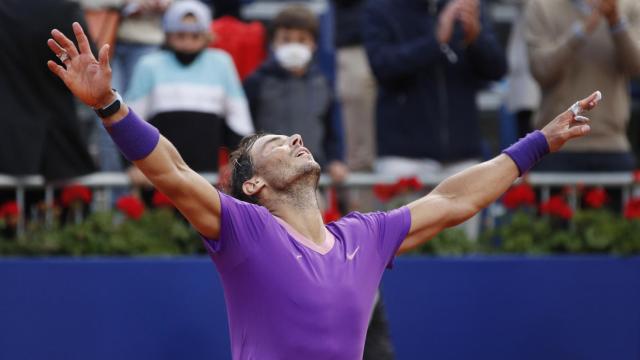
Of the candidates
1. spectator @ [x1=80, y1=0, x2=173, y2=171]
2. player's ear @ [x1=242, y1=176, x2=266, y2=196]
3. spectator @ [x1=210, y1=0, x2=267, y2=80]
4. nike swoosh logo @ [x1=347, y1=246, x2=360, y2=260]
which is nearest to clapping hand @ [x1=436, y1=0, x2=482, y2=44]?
spectator @ [x1=210, y1=0, x2=267, y2=80]

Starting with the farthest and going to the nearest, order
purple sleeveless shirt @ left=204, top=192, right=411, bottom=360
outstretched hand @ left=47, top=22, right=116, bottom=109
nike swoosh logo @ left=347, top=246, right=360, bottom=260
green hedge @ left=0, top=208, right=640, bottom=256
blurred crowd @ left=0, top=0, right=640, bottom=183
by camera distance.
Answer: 1. blurred crowd @ left=0, top=0, right=640, bottom=183
2. green hedge @ left=0, top=208, right=640, bottom=256
3. nike swoosh logo @ left=347, top=246, right=360, bottom=260
4. purple sleeveless shirt @ left=204, top=192, right=411, bottom=360
5. outstretched hand @ left=47, top=22, right=116, bottom=109

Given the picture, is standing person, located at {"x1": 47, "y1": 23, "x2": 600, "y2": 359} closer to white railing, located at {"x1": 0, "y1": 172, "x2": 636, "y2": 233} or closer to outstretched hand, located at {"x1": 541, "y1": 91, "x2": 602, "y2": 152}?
outstretched hand, located at {"x1": 541, "y1": 91, "x2": 602, "y2": 152}

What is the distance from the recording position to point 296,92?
26.6ft

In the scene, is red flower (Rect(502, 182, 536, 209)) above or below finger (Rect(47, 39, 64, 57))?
below

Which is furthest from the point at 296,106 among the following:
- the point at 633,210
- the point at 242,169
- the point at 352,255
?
the point at 352,255

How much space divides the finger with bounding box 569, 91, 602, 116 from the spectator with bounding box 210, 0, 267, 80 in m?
3.90

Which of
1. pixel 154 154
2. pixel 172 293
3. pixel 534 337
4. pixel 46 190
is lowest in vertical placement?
pixel 534 337

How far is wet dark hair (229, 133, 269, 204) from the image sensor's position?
5027 mm

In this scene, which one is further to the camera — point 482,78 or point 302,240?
point 482,78

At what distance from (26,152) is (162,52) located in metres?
1.15

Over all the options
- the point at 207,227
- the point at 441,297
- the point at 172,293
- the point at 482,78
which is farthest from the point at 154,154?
the point at 482,78

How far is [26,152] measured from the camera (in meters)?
7.30

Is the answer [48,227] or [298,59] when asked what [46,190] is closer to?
[48,227]

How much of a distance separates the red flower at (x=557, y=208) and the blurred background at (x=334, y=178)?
0.02 m
